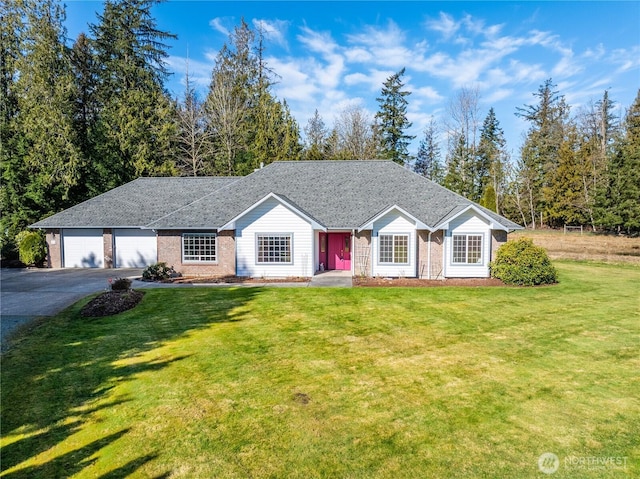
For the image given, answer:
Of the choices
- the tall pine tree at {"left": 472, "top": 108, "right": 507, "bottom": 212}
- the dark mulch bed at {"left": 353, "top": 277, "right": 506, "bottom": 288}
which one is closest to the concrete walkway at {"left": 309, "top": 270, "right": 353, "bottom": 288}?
the dark mulch bed at {"left": 353, "top": 277, "right": 506, "bottom": 288}

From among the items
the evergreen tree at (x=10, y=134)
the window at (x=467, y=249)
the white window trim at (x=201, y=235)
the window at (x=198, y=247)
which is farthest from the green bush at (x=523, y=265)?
the evergreen tree at (x=10, y=134)

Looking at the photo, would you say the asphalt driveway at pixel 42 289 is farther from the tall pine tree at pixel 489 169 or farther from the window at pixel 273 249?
the tall pine tree at pixel 489 169

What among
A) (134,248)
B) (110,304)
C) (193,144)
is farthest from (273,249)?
(193,144)

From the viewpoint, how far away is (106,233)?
2312 cm

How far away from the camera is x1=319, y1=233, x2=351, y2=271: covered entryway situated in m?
21.7

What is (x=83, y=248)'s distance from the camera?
77.7 feet

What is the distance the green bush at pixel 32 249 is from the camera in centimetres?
2353

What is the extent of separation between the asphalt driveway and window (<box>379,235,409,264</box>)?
13926 millimetres

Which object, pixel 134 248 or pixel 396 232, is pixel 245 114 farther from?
pixel 396 232

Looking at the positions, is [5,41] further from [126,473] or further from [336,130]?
[126,473]

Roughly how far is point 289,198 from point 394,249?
24.4 feet

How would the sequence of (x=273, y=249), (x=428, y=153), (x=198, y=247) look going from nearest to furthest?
1. (x=273, y=249)
2. (x=198, y=247)
3. (x=428, y=153)

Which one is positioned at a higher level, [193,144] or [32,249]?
[193,144]

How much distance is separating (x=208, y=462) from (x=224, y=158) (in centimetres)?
3441
